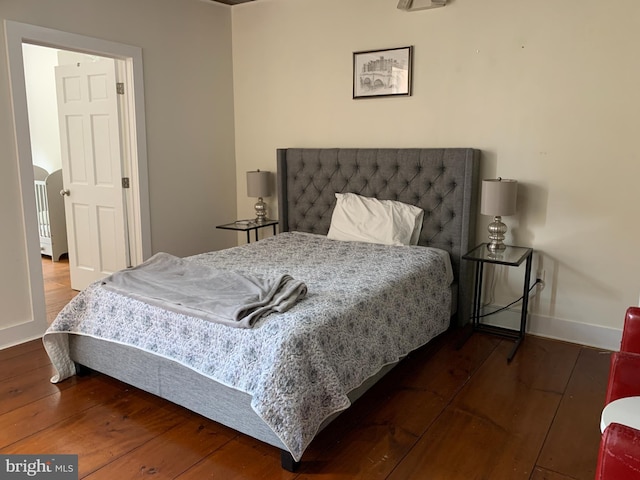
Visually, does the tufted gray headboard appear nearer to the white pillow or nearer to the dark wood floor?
the white pillow

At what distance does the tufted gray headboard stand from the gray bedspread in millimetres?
221

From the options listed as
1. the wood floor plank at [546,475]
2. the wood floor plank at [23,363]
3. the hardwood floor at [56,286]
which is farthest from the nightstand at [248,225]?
the wood floor plank at [546,475]

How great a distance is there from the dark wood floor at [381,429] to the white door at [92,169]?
4.56 ft

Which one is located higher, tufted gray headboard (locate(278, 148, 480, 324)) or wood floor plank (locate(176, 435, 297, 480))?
tufted gray headboard (locate(278, 148, 480, 324))

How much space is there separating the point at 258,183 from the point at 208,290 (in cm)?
199

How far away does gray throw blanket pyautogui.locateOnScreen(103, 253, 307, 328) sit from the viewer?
215cm

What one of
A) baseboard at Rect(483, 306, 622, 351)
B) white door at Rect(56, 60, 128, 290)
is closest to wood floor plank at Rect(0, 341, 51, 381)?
white door at Rect(56, 60, 128, 290)

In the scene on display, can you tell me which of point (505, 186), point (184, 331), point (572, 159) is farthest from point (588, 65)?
point (184, 331)

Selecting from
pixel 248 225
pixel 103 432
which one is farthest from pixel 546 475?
pixel 248 225

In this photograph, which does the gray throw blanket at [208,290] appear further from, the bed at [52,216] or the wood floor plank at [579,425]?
the bed at [52,216]

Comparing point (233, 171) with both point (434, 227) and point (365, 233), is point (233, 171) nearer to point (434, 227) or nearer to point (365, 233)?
point (365, 233)

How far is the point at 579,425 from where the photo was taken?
2.34 meters

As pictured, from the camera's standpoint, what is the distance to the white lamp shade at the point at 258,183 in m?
4.30

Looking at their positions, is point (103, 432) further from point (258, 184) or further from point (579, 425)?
point (258, 184)
